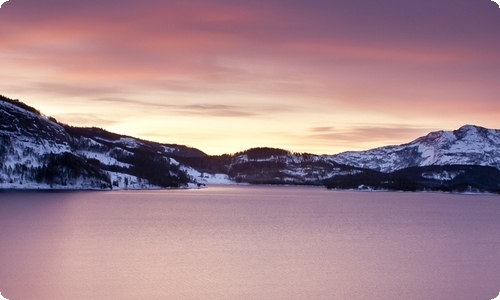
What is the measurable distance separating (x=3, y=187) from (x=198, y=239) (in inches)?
4204

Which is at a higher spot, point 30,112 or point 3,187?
point 30,112

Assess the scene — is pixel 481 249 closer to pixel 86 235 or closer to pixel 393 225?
pixel 393 225

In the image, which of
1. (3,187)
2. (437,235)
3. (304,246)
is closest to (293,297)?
(304,246)

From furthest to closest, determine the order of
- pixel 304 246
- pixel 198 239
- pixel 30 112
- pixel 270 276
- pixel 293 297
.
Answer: pixel 30 112 → pixel 198 239 → pixel 304 246 → pixel 270 276 → pixel 293 297

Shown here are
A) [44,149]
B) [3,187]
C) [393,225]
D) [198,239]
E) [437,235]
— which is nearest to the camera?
[198,239]

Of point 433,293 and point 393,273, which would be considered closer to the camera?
point 433,293

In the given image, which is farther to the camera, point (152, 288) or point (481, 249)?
point (481, 249)

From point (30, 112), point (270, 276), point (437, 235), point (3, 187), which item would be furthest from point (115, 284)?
point (30, 112)

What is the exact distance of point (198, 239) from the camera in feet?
173

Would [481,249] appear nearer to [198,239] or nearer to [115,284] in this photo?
[198,239]

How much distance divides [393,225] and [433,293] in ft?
139

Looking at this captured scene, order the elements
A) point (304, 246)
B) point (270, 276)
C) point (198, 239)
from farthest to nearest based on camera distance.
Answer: point (198, 239)
point (304, 246)
point (270, 276)

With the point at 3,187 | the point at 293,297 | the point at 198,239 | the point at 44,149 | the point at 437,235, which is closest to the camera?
the point at 293,297

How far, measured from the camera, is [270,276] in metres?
35.8
